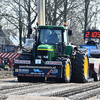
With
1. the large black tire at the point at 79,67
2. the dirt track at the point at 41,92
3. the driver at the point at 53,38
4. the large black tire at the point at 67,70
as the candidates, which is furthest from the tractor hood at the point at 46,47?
the dirt track at the point at 41,92

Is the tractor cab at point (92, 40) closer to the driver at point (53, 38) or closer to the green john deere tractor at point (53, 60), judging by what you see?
the green john deere tractor at point (53, 60)

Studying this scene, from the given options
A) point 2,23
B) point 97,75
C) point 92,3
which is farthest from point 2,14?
point 97,75

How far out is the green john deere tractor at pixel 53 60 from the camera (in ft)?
38.5

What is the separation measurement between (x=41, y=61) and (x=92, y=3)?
2516 cm

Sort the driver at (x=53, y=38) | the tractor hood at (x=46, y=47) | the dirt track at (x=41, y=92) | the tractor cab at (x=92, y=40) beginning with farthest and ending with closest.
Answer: the tractor cab at (x=92, y=40) < the driver at (x=53, y=38) < the tractor hood at (x=46, y=47) < the dirt track at (x=41, y=92)

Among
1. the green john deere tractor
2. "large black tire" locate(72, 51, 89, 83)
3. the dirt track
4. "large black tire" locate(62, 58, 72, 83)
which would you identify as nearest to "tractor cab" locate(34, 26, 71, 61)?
the green john deere tractor

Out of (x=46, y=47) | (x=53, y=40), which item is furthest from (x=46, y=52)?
(x=53, y=40)

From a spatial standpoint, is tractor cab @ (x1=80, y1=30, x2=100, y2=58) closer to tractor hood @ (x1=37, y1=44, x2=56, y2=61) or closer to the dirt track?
tractor hood @ (x1=37, y1=44, x2=56, y2=61)

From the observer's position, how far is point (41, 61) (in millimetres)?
12125

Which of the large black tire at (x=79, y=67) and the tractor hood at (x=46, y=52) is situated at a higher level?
the tractor hood at (x=46, y=52)

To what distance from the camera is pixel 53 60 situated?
1250 cm

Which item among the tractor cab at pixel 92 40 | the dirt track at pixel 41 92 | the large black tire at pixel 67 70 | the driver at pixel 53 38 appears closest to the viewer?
the dirt track at pixel 41 92

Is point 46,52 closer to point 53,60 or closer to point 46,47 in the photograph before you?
point 46,47

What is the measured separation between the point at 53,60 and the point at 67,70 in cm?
88
